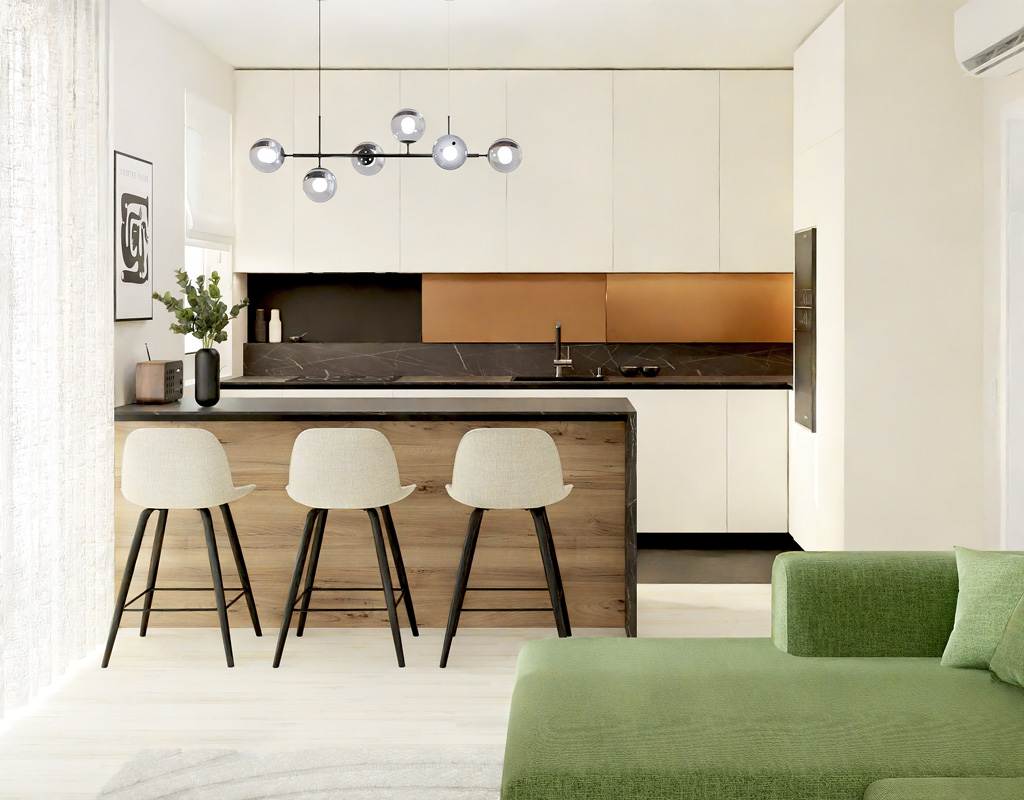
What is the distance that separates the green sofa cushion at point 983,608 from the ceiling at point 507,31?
10.1 feet

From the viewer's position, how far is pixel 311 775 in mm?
2602

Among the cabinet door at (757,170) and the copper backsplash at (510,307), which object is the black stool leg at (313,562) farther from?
the cabinet door at (757,170)

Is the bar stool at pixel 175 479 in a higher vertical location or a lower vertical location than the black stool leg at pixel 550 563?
higher

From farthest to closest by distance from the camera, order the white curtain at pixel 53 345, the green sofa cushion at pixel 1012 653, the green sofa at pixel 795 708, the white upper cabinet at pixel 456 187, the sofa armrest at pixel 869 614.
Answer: the white upper cabinet at pixel 456 187 → the white curtain at pixel 53 345 → the sofa armrest at pixel 869 614 → the green sofa cushion at pixel 1012 653 → the green sofa at pixel 795 708

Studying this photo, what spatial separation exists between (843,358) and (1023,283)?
83 cm

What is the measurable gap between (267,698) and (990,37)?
12.5 feet

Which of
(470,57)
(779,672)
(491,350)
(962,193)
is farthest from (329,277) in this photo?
(779,672)

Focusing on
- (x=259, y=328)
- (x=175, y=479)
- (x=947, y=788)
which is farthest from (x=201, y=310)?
(x=947, y=788)

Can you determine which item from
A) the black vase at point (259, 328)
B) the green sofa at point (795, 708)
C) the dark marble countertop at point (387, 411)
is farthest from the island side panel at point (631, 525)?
the black vase at point (259, 328)

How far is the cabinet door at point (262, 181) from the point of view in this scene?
5.55 meters

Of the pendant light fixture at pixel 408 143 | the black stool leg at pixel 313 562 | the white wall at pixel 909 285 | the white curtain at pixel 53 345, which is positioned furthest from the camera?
the white wall at pixel 909 285

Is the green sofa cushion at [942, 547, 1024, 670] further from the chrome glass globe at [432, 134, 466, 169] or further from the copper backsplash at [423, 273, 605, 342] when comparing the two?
the copper backsplash at [423, 273, 605, 342]

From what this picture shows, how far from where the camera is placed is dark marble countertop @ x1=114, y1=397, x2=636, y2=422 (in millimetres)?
3691

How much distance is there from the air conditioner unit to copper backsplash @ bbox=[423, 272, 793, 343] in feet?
6.85
